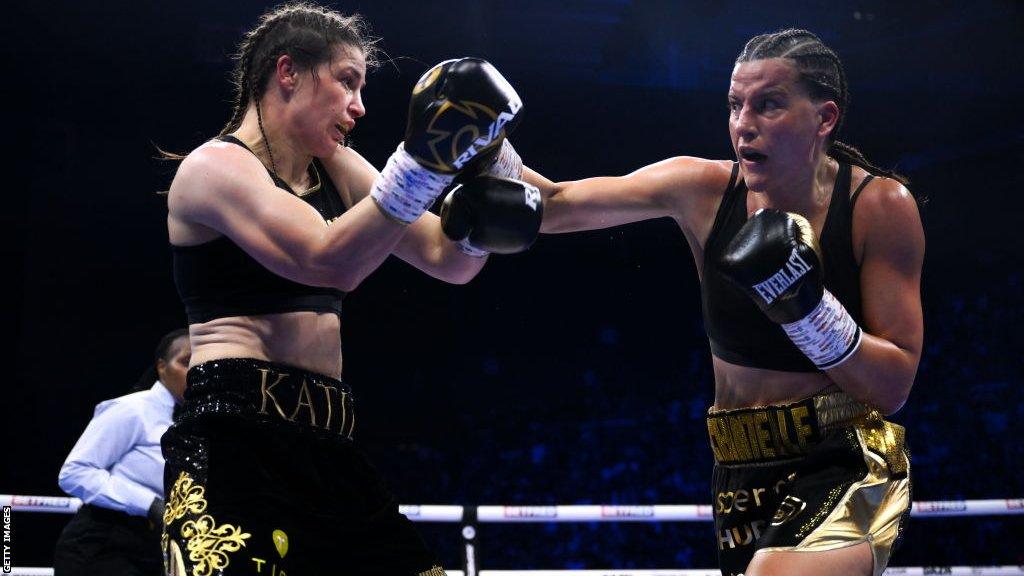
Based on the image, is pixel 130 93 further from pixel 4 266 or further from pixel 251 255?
pixel 251 255

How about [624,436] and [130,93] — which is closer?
[130,93]

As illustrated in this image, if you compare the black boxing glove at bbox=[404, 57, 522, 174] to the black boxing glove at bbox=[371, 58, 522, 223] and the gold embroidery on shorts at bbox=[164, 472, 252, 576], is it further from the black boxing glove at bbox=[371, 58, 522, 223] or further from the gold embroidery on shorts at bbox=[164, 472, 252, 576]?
the gold embroidery on shorts at bbox=[164, 472, 252, 576]

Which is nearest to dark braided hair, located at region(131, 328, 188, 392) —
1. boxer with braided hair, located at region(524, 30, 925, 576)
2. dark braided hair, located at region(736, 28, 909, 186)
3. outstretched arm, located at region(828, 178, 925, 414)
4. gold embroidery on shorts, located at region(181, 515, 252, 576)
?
boxer with braided hair, located at region(524, 30, 925, 576)

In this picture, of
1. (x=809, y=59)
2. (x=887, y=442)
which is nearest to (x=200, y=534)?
(x=887, y=442)

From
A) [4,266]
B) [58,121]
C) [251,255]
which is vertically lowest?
[251,255]

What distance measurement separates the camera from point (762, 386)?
2.07 metres

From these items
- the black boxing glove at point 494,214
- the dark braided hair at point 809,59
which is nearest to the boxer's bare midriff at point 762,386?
the dark braided hair at point 809,59

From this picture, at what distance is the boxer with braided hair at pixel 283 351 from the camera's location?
1525 millimetres

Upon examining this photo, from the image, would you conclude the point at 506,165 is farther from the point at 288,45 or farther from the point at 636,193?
the point at 288,45

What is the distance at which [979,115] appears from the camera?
7.26 m

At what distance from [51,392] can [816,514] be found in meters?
6.13

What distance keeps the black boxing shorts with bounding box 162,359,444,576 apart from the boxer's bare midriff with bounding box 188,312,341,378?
0.02 m

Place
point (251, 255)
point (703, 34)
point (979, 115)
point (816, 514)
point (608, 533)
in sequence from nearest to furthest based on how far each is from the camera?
1. point (251, 255)
2. point (816, 514)
3. point (703, 34)
4. point (979, 115)
5. point (608, 533)

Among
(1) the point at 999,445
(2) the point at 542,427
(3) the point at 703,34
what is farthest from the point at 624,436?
(3) the point at 703,34
